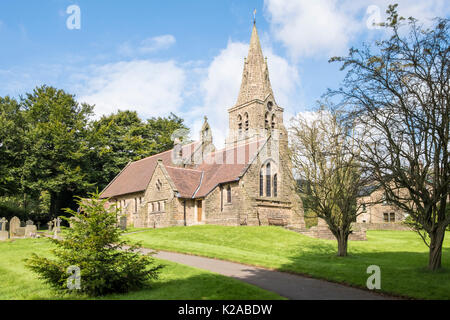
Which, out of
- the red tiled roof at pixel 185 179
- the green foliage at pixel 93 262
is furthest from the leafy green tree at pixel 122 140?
the green foliage at pixel 93 262

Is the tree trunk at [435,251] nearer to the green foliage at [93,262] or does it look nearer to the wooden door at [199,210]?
the green foliage at [93,262]

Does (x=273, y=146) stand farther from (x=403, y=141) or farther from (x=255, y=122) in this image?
(x=403, y=141)

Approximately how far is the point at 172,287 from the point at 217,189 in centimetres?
2520

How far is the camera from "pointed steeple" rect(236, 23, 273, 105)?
5059cm

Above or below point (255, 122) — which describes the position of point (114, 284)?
below

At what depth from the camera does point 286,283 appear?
11.9 meters

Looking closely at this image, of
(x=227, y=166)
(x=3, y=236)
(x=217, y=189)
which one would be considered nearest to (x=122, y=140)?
(x=227, y=166)

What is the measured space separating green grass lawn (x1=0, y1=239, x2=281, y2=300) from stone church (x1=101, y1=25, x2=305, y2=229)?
1972 cm

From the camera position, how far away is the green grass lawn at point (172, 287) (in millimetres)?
9414

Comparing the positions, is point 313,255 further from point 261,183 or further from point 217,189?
point 217,189

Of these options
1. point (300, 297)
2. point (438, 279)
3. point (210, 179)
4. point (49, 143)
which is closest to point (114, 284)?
point (300, 297)

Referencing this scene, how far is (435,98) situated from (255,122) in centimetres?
3562

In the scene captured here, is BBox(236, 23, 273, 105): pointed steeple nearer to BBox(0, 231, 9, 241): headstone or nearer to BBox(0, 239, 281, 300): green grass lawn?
BBox(0, 231, 9, 241): headstone
